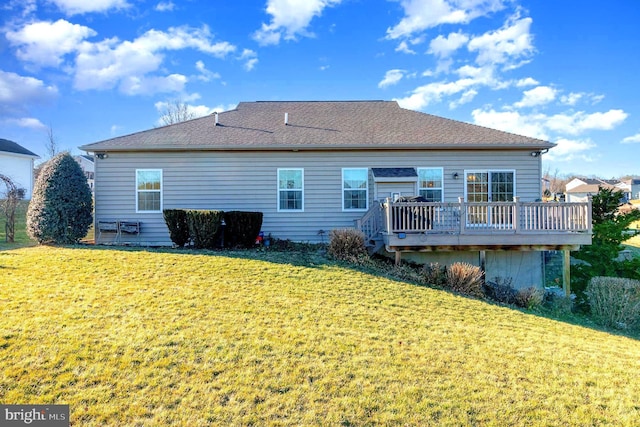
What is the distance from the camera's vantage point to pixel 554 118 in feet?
106

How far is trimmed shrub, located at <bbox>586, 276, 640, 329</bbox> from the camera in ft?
25.4

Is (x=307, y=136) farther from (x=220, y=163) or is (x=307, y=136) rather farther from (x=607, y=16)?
(x=607, y=16)

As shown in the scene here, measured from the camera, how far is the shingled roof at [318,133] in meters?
10.9

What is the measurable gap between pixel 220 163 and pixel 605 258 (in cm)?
1229

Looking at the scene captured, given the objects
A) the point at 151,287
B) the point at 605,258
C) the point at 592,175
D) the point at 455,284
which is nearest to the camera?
the point at 151,287

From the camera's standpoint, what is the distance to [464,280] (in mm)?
8148

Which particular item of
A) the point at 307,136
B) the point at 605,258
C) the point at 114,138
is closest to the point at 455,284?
the point at 605,258

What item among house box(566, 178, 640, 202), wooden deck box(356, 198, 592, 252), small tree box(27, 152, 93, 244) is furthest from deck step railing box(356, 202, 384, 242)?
house box(566, 178, 640, 202)

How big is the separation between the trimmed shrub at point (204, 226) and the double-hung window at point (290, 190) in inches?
92.9

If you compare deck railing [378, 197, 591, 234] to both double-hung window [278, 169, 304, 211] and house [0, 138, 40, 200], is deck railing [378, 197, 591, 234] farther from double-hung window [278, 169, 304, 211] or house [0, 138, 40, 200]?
house [0, 138, 40, 200]

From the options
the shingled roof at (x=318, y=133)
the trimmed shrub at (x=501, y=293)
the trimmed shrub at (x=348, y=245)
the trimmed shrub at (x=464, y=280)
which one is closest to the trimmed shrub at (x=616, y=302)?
the trimmed shrub at (x=501, y=293)

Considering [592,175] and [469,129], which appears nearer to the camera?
[469,129]

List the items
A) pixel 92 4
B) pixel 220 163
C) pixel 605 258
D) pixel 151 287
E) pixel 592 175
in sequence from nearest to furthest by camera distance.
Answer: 1. pixel 151 287
2. pixel 605 258
3. pixel 220 163
4. pixel 92 4
5. pixel 592 175

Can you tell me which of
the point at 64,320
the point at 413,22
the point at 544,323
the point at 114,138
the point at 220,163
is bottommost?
the point at 544,323
